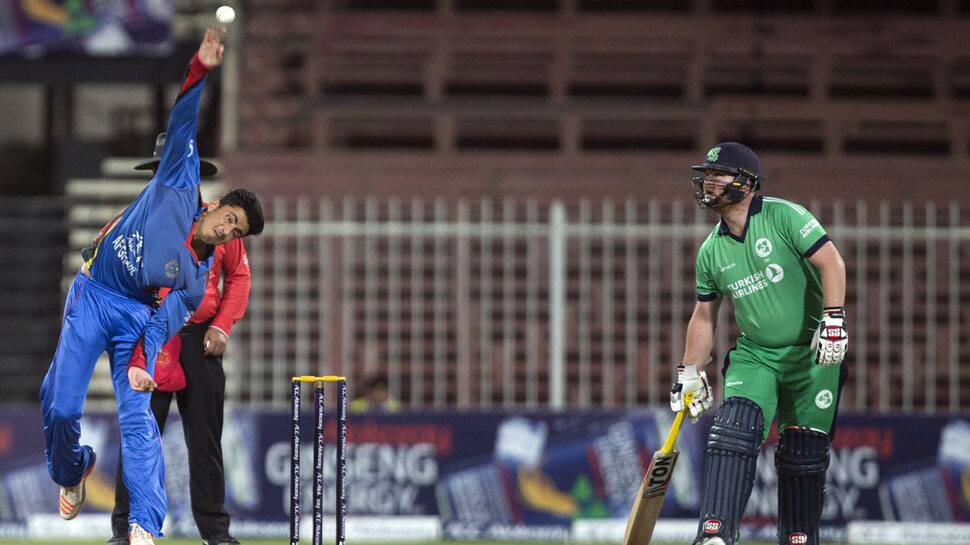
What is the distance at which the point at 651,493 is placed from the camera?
26.0 ft

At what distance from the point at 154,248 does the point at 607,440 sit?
16.5 feet

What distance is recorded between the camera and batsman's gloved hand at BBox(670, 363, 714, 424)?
7844 mm

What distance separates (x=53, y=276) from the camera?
53.2ft

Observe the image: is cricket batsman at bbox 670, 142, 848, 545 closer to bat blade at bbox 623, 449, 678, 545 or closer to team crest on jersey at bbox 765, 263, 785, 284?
team crest on jersey at bbox 765, 263, 785, 284

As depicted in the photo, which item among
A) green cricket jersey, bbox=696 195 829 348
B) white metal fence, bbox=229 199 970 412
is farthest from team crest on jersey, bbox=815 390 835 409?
white metal fence, bbox=229 199 970 412

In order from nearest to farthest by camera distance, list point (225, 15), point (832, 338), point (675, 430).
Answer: point (225, 15), point (832, 338), point (675, 430)

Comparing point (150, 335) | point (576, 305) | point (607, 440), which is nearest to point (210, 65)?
point (150, 335)

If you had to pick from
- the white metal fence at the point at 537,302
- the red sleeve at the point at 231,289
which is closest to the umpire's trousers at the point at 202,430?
the red sleeve at the point at 231,289

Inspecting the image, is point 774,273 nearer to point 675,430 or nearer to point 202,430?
point 675,430

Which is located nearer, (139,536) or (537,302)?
(139,536)

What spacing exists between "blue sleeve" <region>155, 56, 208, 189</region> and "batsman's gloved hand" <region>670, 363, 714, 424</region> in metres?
2.49

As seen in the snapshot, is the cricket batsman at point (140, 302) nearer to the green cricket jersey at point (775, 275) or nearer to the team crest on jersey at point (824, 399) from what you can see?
the green cricket jersey at point (775, 275)

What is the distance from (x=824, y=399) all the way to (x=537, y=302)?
5.89 metres

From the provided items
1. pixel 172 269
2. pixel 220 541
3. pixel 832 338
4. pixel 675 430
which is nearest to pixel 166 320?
pixel 172 269
